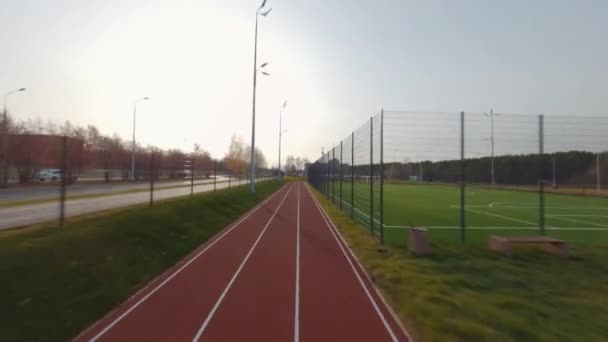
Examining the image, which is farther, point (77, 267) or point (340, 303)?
point (77, 267)

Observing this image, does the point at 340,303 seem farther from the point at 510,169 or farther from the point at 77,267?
the point at 510,169

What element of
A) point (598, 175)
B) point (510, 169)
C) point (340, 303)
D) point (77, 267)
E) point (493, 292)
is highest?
point (510, 169)

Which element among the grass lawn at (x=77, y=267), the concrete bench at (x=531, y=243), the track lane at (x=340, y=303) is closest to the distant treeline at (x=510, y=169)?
the concrete bench at (x=531, y=243)

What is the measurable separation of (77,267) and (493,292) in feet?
23.2

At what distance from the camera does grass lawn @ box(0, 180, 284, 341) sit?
167 inches

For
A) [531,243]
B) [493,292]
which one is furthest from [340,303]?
[531,243]

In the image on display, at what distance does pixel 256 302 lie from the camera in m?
5.23

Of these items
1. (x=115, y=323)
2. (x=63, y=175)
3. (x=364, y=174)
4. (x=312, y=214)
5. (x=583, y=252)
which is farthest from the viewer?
(x=312, y=214)

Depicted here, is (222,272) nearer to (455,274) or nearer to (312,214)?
(455,274)

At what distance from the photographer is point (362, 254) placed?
26.4ft

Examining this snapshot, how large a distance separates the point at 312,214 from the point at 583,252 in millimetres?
10231

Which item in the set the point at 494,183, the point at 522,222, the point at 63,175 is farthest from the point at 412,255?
the point at 494,183

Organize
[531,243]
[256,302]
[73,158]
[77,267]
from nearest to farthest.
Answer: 1. [256,302]
2. [77,267]
3. [531,243]
4. [73,158]

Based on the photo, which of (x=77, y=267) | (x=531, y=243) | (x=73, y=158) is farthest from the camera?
(x=73, y=158)
